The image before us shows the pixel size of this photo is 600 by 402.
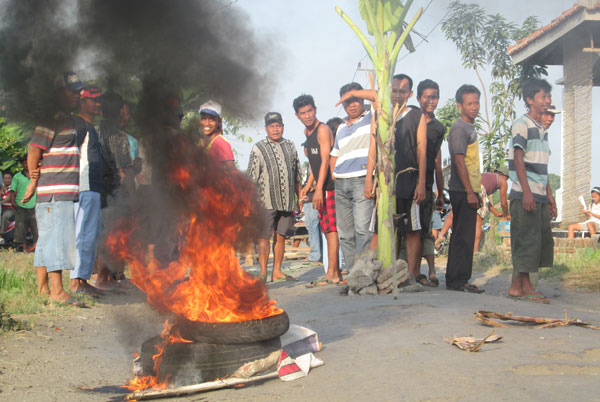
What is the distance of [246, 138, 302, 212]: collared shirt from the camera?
8.09 metres

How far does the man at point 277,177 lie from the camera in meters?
8.09

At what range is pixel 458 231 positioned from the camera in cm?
679

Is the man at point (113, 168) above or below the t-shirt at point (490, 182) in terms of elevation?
below

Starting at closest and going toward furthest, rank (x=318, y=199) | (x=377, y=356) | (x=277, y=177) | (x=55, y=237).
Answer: (x=377, y=356) → (x=55, y=237) → (x=318, y=199) → (x=277, y=177)

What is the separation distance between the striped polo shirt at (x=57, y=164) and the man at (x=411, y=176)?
3.64 m

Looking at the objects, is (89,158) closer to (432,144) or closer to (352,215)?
(352,215)

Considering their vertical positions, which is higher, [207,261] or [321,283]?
[207,261]

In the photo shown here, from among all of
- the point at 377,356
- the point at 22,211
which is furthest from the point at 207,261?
the point at 22,211

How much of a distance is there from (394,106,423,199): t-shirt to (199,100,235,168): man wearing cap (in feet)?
6.86

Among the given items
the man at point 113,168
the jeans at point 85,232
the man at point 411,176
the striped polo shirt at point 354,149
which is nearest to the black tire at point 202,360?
the man at point 113,168

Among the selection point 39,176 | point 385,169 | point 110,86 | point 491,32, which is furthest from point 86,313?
point 491,32

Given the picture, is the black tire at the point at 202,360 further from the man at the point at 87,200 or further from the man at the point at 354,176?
the man at the point at 354,176

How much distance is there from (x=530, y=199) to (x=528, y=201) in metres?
0.03

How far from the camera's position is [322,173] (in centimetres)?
775
